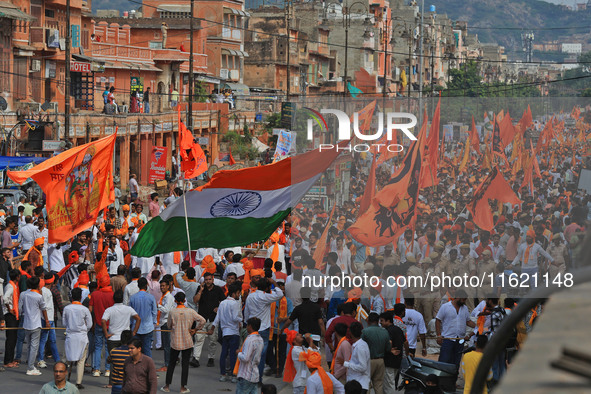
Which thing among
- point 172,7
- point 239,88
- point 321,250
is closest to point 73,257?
point 321,250

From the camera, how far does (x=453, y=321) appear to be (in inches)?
415

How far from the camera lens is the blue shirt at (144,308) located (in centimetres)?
1078

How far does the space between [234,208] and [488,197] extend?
11.5 ft

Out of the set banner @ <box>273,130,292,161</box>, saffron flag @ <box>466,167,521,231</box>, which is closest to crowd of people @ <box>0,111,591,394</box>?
saffron flag @ <box>466,167,521,231</box>

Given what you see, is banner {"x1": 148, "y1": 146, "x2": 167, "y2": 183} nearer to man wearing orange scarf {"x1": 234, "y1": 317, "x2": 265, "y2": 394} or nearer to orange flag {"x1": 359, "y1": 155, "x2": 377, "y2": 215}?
orange flag {"x1": 359, "y1": 155, "x2": 377, "y2": 215}

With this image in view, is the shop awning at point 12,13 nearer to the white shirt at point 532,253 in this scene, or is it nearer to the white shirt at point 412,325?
the white shirt at point 532,253

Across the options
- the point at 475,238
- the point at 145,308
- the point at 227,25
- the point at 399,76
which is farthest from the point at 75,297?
the point at 399,76

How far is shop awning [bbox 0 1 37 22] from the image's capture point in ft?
118

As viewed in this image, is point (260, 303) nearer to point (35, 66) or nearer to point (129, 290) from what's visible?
point (129, 290)

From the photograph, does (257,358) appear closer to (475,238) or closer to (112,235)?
(475,238)

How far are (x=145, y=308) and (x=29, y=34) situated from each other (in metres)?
31.1

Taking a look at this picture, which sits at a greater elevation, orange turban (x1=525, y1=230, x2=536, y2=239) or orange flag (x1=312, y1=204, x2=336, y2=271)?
orange turban (x1=525, y1=230, x2=536, y2=239)

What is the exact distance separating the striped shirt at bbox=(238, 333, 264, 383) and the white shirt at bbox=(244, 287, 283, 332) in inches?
44.3

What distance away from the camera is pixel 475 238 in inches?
496
